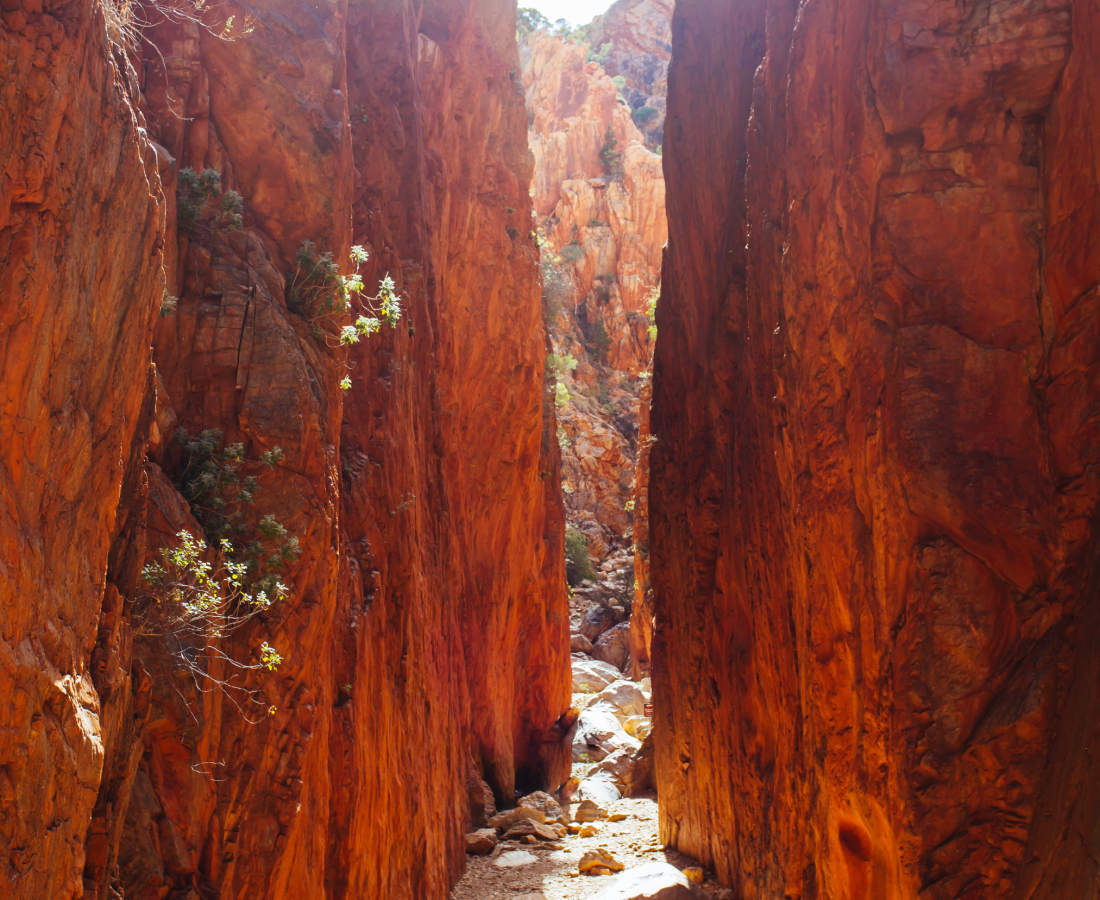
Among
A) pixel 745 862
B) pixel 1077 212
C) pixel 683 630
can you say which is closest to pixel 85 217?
pixel 1077 212

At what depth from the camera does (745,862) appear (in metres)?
12.7

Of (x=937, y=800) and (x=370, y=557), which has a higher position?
(x=370, y=557)

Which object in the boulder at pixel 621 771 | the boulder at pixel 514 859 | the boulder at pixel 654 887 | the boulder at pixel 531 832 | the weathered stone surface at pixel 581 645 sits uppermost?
the boulder at pixel 654 887

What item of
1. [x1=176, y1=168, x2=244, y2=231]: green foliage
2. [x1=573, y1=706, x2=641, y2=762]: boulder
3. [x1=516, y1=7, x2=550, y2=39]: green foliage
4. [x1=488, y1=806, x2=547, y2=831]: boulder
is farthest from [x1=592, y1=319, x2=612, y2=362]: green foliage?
[x1=176, y1=168, x2=244, y2=231]: green foliage

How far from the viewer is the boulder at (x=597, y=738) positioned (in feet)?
89.6

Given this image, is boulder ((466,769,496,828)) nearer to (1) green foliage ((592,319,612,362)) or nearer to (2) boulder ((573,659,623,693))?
(2) boulder ((573,659,623,693))

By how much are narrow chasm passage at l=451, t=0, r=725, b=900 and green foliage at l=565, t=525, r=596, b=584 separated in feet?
0.37

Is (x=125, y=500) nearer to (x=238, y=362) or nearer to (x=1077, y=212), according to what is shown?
(x=238, y=362)

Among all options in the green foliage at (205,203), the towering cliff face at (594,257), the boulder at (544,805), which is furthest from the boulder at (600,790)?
the towering cliff face at (594,257)

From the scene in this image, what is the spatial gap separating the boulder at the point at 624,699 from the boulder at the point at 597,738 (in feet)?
5.85

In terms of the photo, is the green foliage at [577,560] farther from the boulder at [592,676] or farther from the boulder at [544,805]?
the boulder at [544,805]

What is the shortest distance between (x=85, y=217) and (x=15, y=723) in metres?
2.86

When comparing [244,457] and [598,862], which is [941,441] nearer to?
[244,457]

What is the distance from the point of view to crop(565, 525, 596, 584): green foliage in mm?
43781
